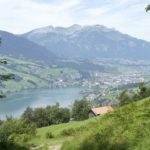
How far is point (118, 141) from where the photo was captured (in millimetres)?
15820

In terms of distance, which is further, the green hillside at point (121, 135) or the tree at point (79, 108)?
the tree at point (79, 108)

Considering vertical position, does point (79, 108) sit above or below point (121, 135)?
below

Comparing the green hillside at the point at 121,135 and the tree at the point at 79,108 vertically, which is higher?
the green hillside at the point at 121,135

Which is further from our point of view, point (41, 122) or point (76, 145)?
point (41, 122)

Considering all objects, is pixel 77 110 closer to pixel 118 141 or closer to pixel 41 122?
pixel 41 122

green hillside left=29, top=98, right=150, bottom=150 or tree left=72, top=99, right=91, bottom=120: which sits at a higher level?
green hillside left=29, top=98, right=150, bottom=150

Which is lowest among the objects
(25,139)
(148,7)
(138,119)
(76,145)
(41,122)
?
(41,122)

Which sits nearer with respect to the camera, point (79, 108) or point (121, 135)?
point (121, 135)

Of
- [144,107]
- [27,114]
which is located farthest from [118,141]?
[27,114]

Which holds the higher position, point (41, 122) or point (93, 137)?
point (93, 137)

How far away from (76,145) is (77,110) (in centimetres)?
13349

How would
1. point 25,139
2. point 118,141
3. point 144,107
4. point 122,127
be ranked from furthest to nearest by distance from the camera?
point 25,139, point 144,107, point 122,127, point 118,141

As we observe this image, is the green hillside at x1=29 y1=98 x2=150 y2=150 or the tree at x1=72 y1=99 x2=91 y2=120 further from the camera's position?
the tree at x1=72 y1=99 x2=91 y2=120

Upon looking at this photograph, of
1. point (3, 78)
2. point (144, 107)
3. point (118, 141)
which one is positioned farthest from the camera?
point (3, 78)
